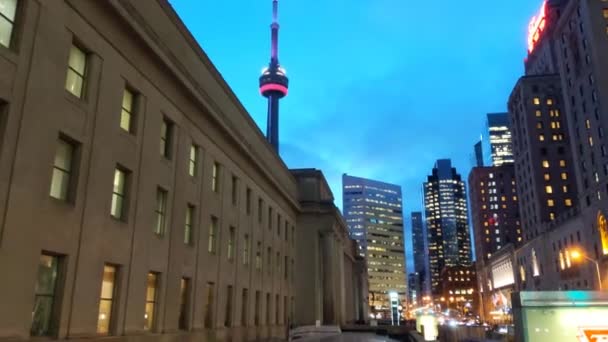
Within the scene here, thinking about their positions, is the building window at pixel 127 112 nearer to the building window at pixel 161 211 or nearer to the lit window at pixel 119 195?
the lit window at pixel 119 195

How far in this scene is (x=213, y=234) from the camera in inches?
1248

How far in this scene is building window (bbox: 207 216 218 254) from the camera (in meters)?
30.9

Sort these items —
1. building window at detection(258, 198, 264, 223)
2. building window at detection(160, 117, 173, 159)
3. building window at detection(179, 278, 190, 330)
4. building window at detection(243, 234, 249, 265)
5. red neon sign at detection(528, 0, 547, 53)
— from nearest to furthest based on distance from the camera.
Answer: building window at detection(160, 117, 173, 159)
building window at detection(179, 278, 190, 330)
building window at detection(243, 234, 249, 265)
building window at detection(258, 198, 264, 223)
red neon sign at detection(528, 0, 547, 53)

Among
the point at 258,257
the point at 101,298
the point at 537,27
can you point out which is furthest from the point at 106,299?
the point at 537,27

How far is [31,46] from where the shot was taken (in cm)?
1554

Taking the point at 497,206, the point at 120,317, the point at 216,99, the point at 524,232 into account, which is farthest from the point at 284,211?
the point at 497,206

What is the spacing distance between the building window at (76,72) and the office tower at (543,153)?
12010cm

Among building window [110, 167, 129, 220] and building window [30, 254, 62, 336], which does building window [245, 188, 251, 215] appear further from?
building window [30, 254, 62, 336]

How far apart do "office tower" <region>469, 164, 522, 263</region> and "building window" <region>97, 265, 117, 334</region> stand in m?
193

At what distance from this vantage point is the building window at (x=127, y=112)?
2152 centimetres

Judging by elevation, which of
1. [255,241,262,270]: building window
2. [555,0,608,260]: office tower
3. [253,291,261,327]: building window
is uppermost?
[555,0,608,260]: office tower

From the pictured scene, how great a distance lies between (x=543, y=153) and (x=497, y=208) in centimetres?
7267

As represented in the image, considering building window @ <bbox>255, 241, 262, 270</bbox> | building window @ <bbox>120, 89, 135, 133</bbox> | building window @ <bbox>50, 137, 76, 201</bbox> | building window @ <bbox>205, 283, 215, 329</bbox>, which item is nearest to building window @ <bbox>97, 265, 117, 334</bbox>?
building window @ <bbox>50, 137, 76, 201</bbox>

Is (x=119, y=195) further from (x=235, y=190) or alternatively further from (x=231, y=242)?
(x=235, y=190)
